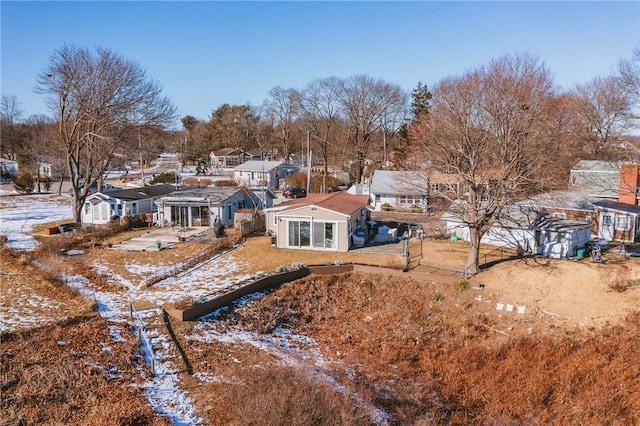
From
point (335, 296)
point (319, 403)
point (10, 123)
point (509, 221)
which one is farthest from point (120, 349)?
point (10, 123)

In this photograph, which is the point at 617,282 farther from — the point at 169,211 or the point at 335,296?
the point at 169,211

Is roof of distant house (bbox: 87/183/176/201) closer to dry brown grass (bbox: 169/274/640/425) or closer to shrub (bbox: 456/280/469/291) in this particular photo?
dry brown grass (bbox: 169/274/640/425)

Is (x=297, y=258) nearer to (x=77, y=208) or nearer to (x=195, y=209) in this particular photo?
(x=195, y=209)

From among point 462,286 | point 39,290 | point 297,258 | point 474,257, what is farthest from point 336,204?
point 39,290

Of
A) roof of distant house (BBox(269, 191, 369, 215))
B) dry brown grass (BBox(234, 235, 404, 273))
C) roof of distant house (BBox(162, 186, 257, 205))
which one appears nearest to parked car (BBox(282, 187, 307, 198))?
roof of distant house (BBox(162, 186, 257, 205))

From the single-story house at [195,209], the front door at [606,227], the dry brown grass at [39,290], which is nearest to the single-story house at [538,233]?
the front door at [606,227]
